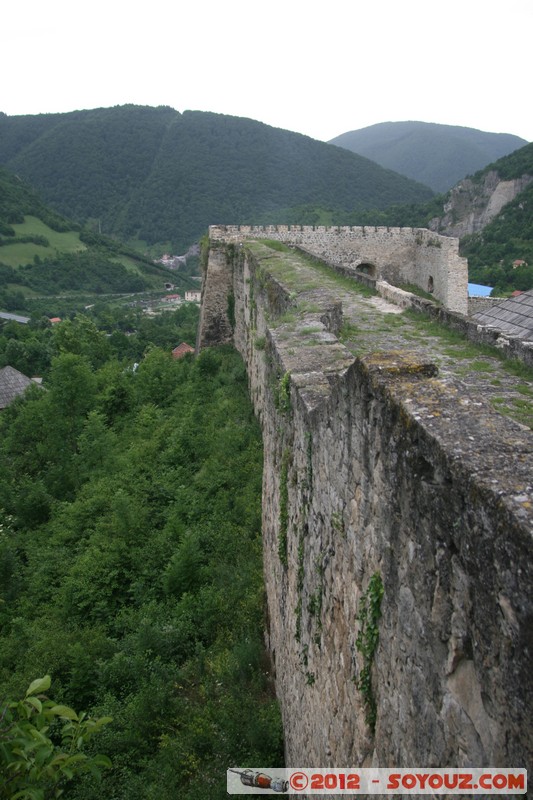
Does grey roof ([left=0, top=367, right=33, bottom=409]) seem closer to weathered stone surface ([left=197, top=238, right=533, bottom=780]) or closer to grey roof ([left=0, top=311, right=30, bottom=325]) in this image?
weathered stone surface ([left=197, top=238, right=533, bottom=780])

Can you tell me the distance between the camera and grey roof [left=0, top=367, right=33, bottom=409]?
28422mm

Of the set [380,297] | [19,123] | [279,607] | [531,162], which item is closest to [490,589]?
[279,607]

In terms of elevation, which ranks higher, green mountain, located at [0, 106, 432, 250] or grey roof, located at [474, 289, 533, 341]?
green mountain, located at [0, 106, 432, 250]

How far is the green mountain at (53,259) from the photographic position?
6956 centimetres

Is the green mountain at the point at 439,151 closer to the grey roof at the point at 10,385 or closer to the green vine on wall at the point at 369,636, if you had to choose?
the grey roof at the point at 10,385

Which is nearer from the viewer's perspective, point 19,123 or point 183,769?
point 183,769

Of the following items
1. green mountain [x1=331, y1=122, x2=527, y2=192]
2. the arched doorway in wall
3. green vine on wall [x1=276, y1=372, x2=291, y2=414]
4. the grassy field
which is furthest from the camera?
green mountain [x1=331, y1=122, x2=527, y2=192]

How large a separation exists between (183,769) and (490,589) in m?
4.90

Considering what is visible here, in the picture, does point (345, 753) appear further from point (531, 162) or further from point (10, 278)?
point (10, 278)

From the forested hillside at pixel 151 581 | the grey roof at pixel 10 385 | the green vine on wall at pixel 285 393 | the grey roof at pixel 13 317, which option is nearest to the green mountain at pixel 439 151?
the grey roof at pixel 13 317

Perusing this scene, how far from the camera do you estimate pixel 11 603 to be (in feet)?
34.2

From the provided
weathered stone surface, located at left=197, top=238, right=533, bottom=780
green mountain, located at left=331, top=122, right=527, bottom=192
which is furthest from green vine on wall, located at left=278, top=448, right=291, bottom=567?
green mountain, located at left=331, top=122, right=527, bottom=192

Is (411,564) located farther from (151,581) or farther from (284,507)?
(151,581)

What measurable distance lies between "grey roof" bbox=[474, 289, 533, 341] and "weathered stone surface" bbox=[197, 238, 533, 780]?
19.7 ft
